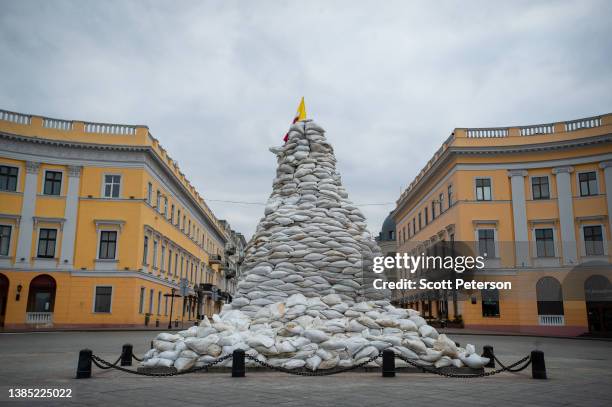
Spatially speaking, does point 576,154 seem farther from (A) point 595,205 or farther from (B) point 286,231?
(B) point 286,231

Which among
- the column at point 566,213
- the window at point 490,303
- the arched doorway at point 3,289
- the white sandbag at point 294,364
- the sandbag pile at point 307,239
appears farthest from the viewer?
the window at point 490,303

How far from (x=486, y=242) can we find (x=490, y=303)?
11.6 ft

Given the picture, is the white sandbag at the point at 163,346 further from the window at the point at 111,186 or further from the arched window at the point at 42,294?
the window at the point at 111,186

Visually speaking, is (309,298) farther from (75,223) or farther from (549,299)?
(549,299)

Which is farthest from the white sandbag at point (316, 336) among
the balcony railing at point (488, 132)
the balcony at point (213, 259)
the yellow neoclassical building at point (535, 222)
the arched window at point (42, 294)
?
the balcony at point (213, 259)

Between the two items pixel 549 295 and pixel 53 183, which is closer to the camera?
pixel 549 295

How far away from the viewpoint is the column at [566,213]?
29.1 m

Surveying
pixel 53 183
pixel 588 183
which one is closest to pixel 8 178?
pixel 53 183

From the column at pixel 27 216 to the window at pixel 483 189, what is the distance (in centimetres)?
2478

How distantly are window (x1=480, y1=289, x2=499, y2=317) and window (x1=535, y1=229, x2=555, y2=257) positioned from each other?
3304mm

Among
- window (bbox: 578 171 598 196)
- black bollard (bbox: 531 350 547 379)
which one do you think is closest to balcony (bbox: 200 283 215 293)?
window (bbox: 578 171 598 196)

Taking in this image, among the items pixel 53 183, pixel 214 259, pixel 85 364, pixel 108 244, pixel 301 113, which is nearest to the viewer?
pixel 85 364

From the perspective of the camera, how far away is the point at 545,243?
30000mm

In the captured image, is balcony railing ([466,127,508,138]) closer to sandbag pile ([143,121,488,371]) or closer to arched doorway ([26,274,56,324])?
sandbag pile ([143,121,488,371])
